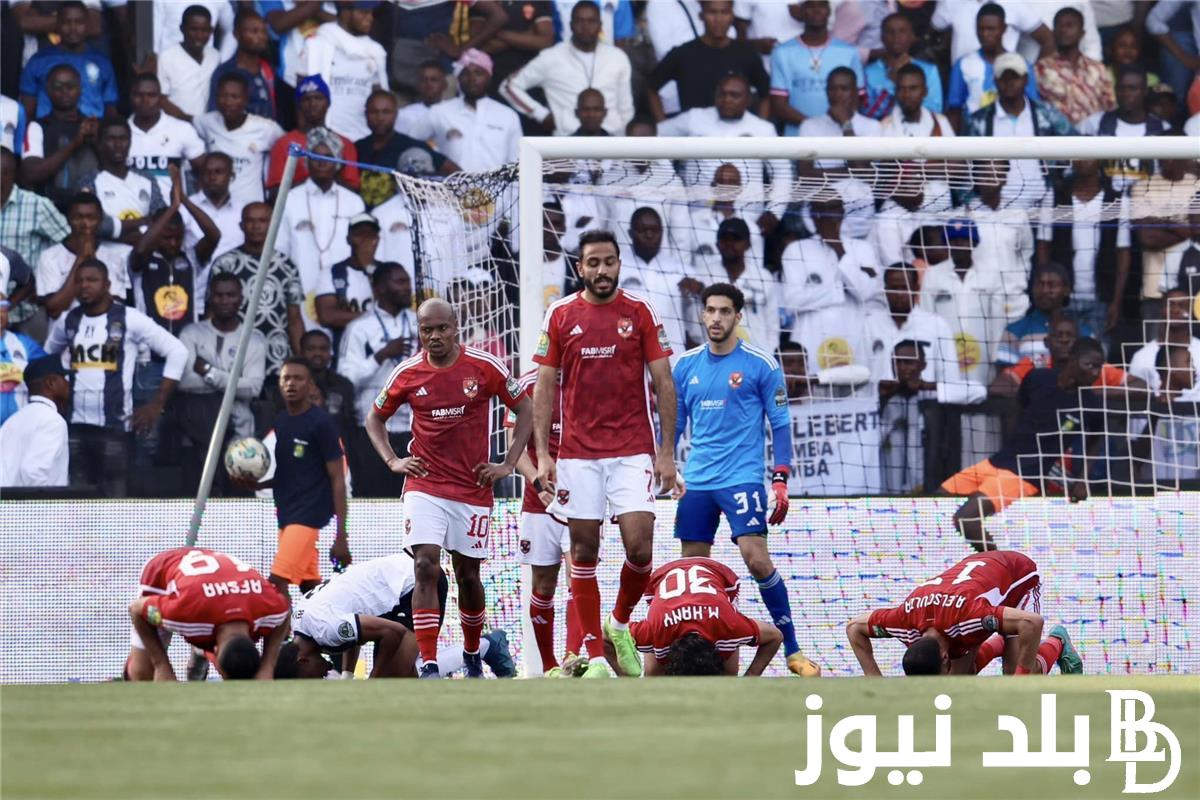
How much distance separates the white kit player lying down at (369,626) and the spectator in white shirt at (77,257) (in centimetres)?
501

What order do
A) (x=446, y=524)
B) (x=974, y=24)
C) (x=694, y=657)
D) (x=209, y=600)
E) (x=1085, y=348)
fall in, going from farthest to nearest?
(x=974, y=24)
(x=1085, y=348)
(x=446, y=524)
(x=694, y=657)
(x=209, y=600)

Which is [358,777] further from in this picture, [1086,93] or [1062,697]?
[1086,93]

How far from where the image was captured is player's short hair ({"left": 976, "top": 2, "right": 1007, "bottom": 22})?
50.3 feet

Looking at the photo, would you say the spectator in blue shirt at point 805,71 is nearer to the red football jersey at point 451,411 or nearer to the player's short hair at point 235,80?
the player's short hair at point 235,80

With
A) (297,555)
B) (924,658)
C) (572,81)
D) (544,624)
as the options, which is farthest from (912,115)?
(924,658)

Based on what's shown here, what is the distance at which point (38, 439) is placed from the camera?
13.0 meters

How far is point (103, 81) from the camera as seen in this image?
14734mm

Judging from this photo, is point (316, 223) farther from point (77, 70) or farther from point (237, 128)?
point (77, 70)

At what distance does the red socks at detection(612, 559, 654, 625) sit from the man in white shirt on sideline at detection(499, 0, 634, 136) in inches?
261

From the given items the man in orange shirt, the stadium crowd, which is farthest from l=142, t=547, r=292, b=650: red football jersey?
the man in orange shirt

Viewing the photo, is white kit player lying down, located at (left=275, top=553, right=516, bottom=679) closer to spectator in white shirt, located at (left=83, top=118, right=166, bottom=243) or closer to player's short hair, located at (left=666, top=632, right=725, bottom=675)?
player's short hair, located at (left=666, top=632, right=725, bottom=675)

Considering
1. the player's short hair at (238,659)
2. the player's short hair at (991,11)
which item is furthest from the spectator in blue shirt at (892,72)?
the player's short hair at (238,659)

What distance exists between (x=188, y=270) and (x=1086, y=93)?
763 centimetres

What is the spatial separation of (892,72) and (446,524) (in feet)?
24.5
